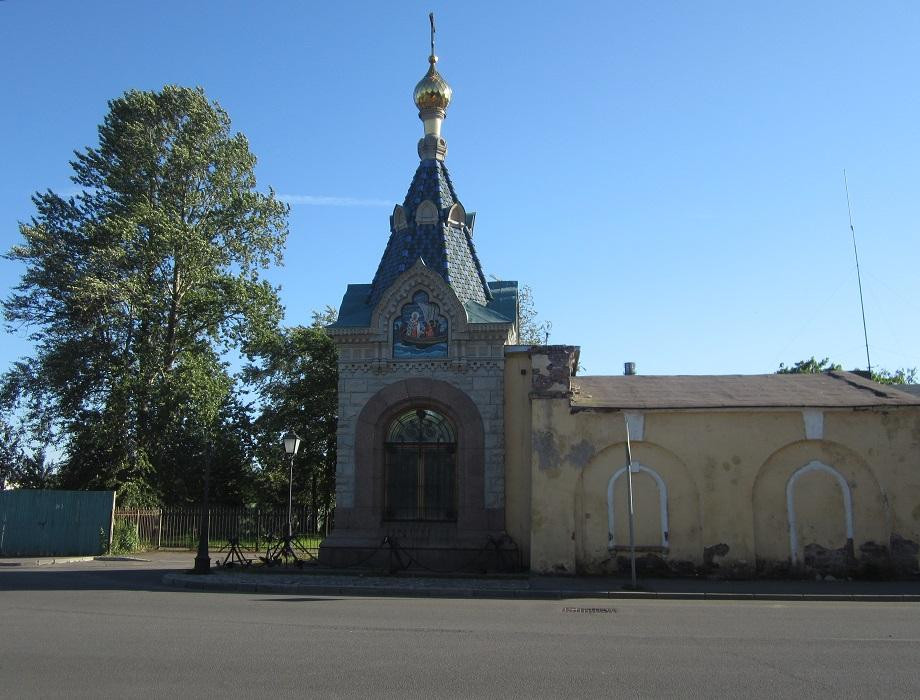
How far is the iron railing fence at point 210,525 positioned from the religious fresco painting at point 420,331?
408 inches

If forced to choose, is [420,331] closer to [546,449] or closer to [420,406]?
[420,406]

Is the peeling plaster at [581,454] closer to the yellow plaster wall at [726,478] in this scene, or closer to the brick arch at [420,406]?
the yellow plaster wall at [726,478]

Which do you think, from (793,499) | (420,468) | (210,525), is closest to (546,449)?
(420,468)

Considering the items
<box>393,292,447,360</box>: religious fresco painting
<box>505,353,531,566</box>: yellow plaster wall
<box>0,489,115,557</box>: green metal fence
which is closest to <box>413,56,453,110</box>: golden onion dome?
<box>393,292,447,360</box>: religious fresco painting

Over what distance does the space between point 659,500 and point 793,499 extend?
294 cm

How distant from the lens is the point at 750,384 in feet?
68.0

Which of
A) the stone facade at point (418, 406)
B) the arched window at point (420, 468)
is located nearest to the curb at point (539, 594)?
the stone facade at point (418, 406)

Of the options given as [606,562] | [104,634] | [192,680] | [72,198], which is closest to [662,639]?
[192,680]

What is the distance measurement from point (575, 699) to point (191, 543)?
25757mm

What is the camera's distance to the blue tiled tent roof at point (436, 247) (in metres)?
20.8

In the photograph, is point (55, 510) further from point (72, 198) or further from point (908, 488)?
point (908, 488)

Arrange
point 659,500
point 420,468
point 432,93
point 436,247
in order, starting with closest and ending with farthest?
1. point 659,500
2. point 420,468
3. point 436,247
4. point 432,93

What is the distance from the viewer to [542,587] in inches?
607

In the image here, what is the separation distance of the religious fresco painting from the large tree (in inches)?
515
